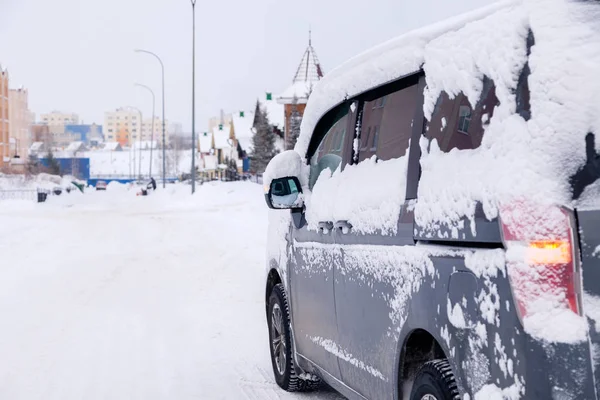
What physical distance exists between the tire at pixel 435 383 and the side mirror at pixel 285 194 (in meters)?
2.07

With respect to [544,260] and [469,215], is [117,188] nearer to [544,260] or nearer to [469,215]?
[469,215]

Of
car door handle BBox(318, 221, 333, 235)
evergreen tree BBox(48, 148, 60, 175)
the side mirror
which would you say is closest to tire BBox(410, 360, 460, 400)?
car door handle BBox(318, 221, 333, 235)

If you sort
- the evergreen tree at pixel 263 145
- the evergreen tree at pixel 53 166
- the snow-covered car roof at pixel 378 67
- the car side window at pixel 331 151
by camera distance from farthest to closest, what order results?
the evergreen tree at pixel 53 166, the evergreen tree at pixel 263 145, the car side window at pixel 331 151, the snow-covered car roof at pixel 378 67

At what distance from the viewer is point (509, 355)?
2.67 m

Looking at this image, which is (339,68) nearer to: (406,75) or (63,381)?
(406,75)

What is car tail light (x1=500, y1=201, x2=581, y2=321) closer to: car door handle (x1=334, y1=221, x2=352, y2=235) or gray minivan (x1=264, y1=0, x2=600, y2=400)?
gray minivan (x1=264, y1=0, x2=600, y2=400)

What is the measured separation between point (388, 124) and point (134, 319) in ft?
18.8

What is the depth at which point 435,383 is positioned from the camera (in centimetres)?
320

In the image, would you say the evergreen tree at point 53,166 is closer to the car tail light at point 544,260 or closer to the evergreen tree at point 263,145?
the evergreen tree at point 263,145

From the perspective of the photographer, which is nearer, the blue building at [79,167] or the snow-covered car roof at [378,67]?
the snow-covered car roof at [378,67]

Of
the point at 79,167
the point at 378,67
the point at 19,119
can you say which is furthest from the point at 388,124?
the point at 19,119

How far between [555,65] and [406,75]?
4.06 ft

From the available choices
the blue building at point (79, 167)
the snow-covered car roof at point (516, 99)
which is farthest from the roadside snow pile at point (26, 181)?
the snow-covered car roof at point (516, 99)

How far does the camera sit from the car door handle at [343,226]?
4.29 metres
